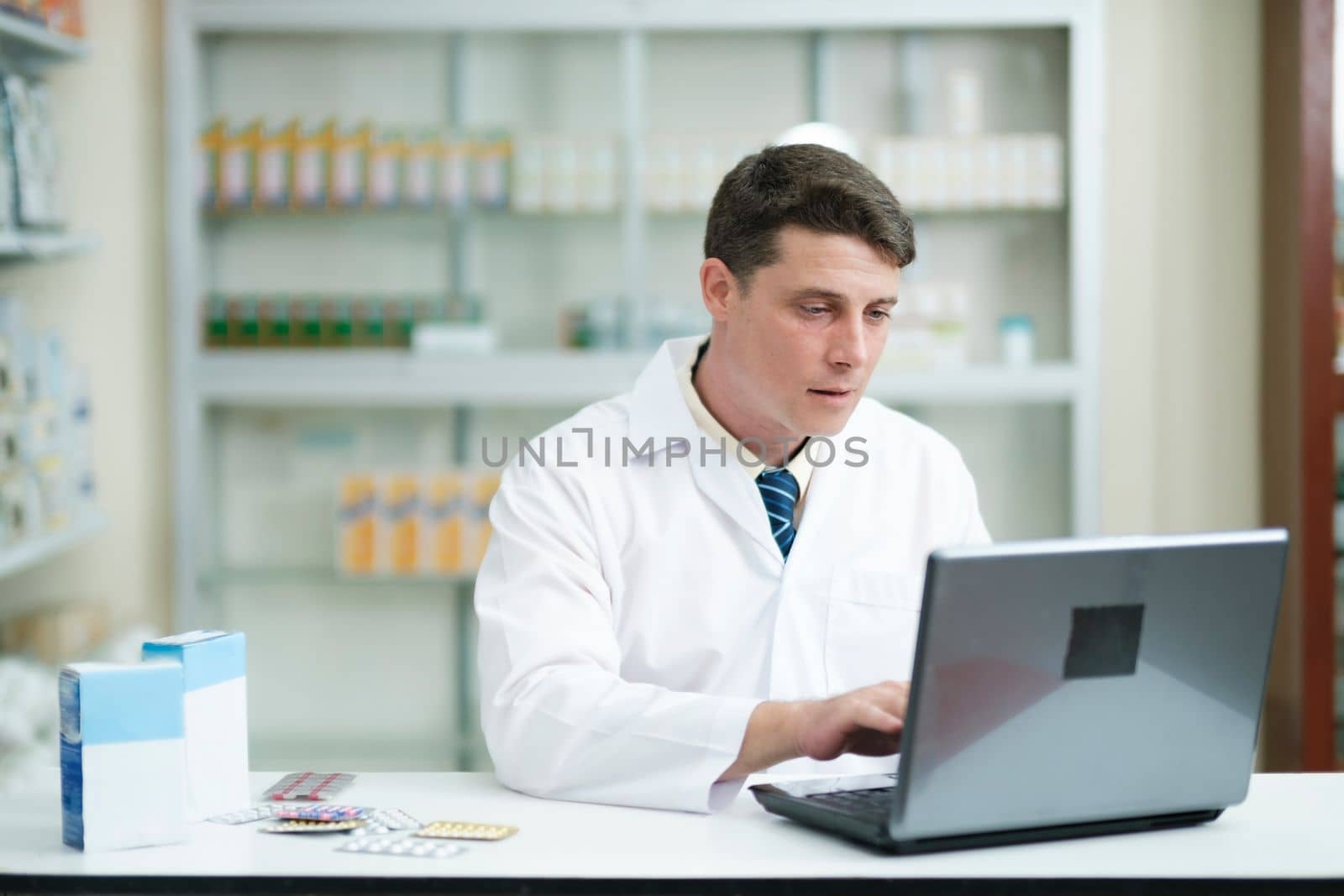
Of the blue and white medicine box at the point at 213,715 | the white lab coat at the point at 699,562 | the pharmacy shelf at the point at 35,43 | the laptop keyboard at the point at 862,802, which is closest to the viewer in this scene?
the laptop keyboard at the point at 862,802

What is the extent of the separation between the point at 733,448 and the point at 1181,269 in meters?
2.36

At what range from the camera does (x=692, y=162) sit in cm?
367

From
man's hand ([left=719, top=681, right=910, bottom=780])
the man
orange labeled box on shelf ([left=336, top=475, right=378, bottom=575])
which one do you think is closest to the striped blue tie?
the man

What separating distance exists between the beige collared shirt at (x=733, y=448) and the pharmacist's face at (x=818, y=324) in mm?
107

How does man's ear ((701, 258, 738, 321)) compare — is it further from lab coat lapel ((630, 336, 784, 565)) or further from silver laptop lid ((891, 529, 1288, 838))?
silver laptop lid ((891, 529, 1288, 838))

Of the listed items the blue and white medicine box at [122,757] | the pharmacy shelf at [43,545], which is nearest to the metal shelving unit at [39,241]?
the pharmacy shelf at [43,545]

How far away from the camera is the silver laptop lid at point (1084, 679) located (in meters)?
1.18

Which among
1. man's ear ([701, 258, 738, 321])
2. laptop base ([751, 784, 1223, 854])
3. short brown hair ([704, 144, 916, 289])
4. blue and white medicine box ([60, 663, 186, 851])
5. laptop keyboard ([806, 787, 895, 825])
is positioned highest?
short brown hair ([704, 144, 916, 289])

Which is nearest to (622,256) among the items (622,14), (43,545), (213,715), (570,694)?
(622,14)

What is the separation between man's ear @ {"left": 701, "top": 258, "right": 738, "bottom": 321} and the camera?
6.19 feet

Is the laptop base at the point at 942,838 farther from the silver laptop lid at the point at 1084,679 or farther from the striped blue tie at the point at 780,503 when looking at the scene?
the striped blue tie at the point at 780,503

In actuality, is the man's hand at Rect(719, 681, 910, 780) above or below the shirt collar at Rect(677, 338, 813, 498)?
below

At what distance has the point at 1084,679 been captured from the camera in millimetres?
1235

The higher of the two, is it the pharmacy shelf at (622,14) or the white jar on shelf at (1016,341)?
the pharmacy shelf at (622,14)
